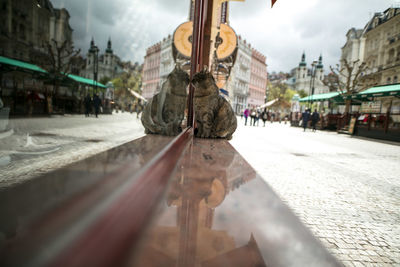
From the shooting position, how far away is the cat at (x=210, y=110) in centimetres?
A: 221

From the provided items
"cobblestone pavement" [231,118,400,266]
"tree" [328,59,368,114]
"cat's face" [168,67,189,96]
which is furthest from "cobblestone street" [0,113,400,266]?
"tree" [328,59,368,114]

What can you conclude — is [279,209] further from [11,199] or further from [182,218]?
[11,199]

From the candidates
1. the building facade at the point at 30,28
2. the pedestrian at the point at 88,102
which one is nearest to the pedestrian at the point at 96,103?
the pedestrian at the point at 88,102

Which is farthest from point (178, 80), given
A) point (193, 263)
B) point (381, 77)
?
point (381, 77)

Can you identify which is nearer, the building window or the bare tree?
the building window

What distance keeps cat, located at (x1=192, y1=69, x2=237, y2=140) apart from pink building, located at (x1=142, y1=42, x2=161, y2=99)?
1.96 feet

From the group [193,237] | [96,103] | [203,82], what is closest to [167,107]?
[203,82]

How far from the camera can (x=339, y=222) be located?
4.93ft

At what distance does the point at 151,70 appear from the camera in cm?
140

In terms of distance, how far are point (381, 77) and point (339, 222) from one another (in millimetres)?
24230

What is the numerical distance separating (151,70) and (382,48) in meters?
21.0

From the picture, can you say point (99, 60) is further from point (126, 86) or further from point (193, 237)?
point (193, 237)

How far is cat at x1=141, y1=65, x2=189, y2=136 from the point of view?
1.56 metres

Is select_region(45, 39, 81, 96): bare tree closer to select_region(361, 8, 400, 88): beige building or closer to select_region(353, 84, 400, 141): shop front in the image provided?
select_region(353, 84, 400, 141): shop front
